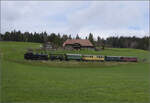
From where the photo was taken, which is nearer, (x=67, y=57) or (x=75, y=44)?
(x=67, y=57)

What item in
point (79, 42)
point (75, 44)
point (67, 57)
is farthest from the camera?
point (79, 42)

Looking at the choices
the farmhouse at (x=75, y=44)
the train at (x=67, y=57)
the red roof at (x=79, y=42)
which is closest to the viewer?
the train at (x=67, y=57)

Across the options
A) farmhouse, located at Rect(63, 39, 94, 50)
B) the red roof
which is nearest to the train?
farmhouse, located at Rect(63, 39, 94, 50)

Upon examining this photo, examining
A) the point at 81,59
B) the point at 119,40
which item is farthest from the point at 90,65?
the point at 119,40

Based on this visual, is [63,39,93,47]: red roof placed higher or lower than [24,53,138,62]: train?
higher

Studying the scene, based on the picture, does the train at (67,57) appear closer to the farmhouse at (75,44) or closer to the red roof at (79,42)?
the farmhouse at (75,44)

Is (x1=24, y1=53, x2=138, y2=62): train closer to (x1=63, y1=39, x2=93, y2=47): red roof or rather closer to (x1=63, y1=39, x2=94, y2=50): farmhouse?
(x1=63, y1=39, x2=94, y2=50): farmhouse

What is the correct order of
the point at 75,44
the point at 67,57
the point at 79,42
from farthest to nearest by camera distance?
the point at 79,42, the point at 75,44, the point at 67,57

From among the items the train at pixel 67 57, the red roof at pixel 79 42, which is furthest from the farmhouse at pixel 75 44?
the train at pixel 67 57

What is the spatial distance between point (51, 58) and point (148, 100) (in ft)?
90.4

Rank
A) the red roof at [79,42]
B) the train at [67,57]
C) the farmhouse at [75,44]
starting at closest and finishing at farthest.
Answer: the train at [67,57] → the farmhouse at [75,44] → the red roof at [79,42]

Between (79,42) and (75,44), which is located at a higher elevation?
(79,42)

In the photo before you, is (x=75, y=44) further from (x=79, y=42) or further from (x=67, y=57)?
(x=67, y=57)

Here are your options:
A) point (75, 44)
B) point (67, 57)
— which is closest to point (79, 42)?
point (75, 44)
